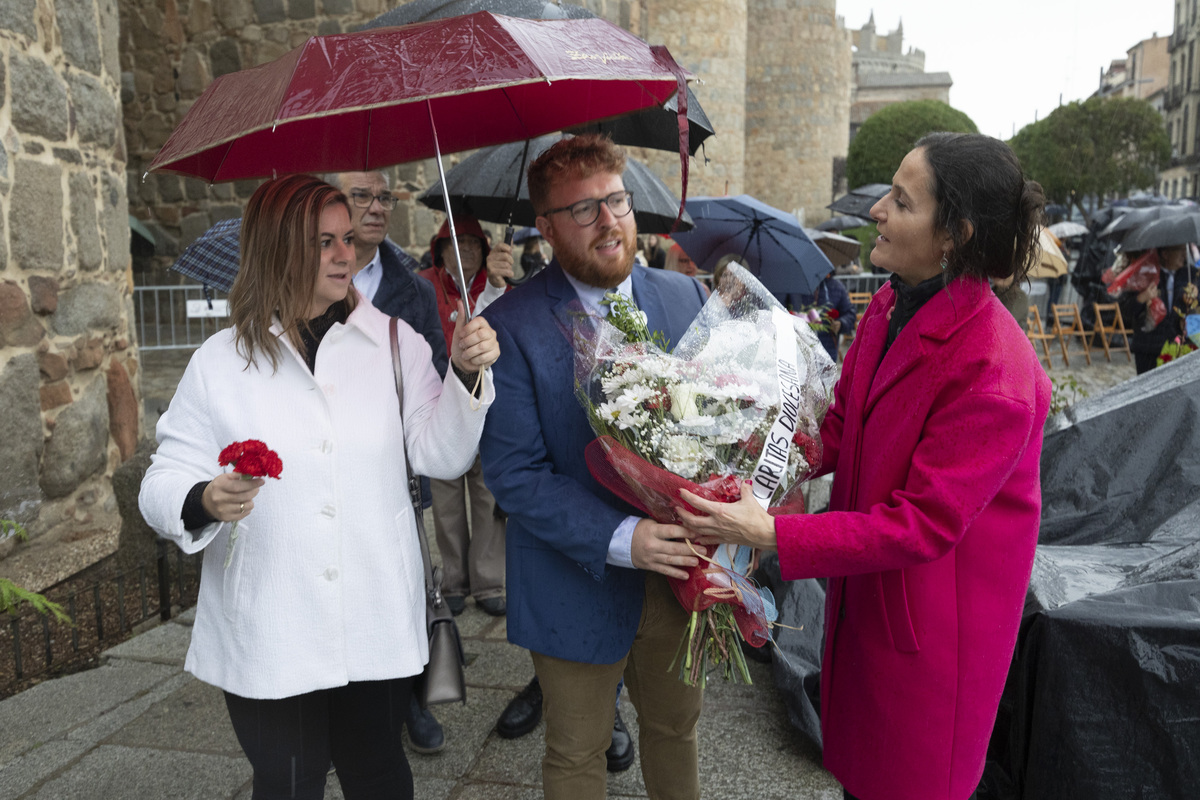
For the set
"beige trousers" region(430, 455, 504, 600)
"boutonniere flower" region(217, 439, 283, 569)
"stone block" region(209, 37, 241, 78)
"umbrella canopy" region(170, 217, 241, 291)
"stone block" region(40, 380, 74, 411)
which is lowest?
"beige trousers" region(430, 455, 504, 600)

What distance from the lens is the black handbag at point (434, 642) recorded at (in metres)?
2.20

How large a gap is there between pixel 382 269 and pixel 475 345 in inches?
70.0

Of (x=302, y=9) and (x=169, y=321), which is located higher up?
(x=302, y=9)

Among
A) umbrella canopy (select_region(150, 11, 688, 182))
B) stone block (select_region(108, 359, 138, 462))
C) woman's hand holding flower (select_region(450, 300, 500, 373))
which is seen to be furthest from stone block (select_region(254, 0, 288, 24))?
woman's hand holding flower (select_region(450, 300, 500, 373))

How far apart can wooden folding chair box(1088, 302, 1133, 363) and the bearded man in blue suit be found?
493 inches

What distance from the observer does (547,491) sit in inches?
82.9

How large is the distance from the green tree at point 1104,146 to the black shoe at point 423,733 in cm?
3465

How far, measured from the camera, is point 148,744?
311 cm

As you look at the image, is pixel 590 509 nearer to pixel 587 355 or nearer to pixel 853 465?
pixel 587 355

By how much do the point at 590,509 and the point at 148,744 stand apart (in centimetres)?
208

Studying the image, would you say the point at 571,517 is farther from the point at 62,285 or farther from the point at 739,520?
the point at 62,285

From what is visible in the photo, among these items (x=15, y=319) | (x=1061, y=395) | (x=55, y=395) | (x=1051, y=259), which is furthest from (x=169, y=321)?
(x=1051, y=259)

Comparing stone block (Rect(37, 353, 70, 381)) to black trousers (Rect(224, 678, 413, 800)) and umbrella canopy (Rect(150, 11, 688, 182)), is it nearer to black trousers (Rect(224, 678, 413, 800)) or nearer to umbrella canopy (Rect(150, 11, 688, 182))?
umbrella canopy (Rect(150, 11, 688, 182))

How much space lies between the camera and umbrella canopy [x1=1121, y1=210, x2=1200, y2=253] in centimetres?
760
